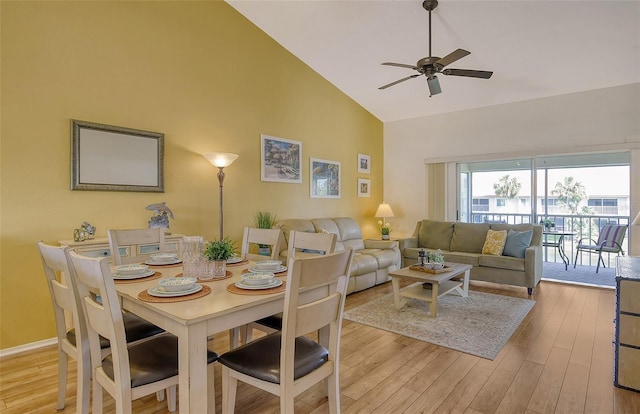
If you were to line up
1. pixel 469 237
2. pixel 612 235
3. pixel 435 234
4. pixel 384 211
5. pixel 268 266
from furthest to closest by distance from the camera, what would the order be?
pixel 384 211
pixel 435 234
pixel 469 237
pixel 612 235
pixel 268 266

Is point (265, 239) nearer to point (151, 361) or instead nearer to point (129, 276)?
point (129, 276)

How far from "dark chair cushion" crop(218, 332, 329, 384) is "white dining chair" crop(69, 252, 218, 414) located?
12 centimetres

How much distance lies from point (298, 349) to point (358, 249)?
3663 mm

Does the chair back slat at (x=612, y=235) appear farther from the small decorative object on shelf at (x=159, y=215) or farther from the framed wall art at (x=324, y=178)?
the small decorative object on shelf at (x=159, y=215)

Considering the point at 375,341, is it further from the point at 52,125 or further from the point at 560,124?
the point at 560,124

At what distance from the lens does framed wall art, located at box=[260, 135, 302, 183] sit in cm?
458

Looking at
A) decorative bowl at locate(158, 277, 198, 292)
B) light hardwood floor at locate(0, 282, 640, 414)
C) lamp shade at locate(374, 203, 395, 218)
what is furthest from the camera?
lamp shade at locate(374, 203, 395, 218)

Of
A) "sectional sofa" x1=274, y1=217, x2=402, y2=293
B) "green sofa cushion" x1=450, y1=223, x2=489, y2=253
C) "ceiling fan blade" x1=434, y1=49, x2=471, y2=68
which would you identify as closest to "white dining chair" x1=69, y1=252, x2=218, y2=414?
"sectional sofa" x1=274, y1=217, x2=402, y2=293

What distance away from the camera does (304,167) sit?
5.16m

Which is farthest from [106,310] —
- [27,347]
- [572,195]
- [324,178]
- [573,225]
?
[573,225]

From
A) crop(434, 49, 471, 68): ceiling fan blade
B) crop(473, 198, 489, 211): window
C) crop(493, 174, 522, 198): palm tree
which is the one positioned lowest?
crop(473, 198, 489, 211): window

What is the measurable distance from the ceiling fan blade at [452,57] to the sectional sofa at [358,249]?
219 cm

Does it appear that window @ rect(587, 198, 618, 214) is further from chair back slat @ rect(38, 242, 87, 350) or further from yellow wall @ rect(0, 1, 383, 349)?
chair back slat @ rect(38, 242, 87, 350)

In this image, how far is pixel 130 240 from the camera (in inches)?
93.4
